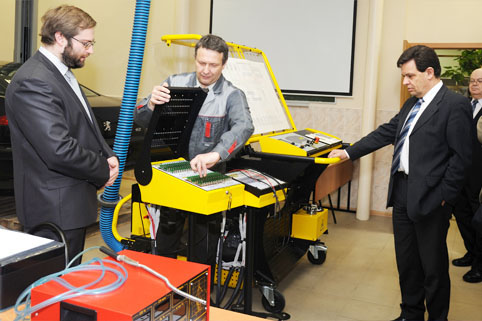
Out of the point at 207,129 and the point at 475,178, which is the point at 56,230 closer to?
the point at 207,129

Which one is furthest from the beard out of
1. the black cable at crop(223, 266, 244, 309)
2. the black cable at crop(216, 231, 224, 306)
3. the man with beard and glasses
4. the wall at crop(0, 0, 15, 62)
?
the wall at crop(0, 0, 15, 62)

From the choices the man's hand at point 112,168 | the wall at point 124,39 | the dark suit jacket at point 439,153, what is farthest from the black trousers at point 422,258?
the wall at point 124,39

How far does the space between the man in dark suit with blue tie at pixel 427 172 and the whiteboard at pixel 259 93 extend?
50.6 inches

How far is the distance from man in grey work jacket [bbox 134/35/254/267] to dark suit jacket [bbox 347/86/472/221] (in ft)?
3.04

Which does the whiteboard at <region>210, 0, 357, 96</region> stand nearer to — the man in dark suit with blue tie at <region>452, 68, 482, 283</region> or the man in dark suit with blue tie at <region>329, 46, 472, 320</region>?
the man in dark suit with blue tie at <region>452, 68, 482, 283</region>

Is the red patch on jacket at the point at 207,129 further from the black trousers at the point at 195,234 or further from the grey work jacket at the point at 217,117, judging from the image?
the black trousers at the point at 195,234

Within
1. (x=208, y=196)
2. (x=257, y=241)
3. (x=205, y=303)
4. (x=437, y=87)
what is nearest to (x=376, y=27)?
(x=437, y=87)

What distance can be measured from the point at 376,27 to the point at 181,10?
97.6 inches

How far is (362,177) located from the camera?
19.0ft

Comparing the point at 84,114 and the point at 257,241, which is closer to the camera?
the point at 84,114

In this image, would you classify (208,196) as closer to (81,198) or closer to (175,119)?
(175,119)

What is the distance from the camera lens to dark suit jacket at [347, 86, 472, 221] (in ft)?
8.86

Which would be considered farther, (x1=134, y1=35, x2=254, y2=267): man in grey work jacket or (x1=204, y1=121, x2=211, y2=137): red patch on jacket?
(x1=204, y1=121, x2=211, y2=137): red patch on jacket

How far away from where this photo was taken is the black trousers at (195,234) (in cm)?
293
